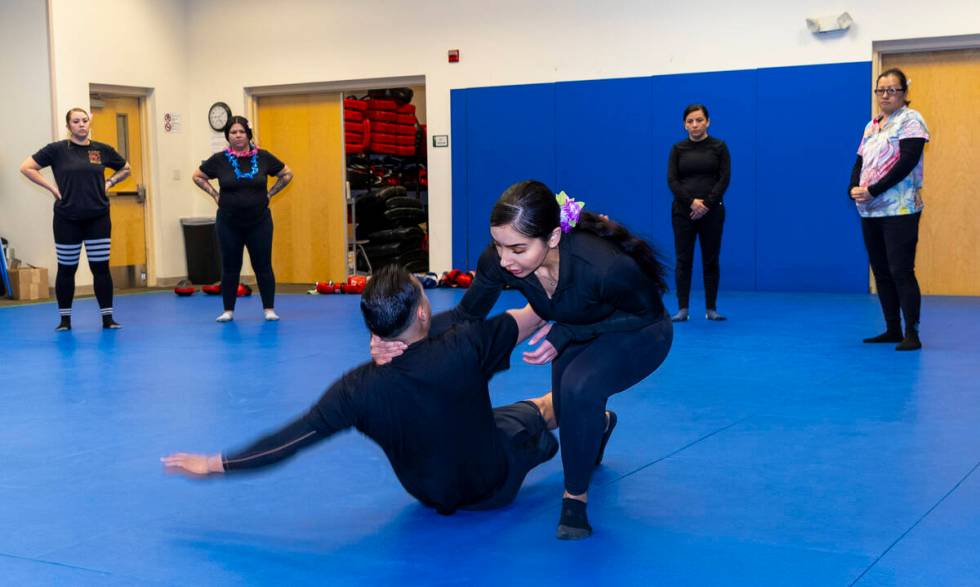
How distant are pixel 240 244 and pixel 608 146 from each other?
4436 millimetres

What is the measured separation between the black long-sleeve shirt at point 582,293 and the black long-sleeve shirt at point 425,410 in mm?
137

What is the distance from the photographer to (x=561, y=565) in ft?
8.25

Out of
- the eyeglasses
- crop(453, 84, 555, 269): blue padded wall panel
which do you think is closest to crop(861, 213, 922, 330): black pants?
the eyeglasses

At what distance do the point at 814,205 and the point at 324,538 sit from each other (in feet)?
26.9

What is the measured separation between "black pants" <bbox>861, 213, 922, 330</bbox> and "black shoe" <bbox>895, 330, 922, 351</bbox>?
5cm

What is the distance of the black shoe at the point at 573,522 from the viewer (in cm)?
270

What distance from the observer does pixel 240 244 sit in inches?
313

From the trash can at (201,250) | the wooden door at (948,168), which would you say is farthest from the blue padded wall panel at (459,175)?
the wooden door at (948,168)

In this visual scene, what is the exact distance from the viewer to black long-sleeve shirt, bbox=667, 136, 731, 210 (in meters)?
7.45

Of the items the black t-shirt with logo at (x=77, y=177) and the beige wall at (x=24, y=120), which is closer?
the black t-shirt with logo at (x=77, y=177)

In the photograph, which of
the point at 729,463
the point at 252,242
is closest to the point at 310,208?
the point at 252,242

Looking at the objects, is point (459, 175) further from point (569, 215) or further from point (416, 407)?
point (416, 407)

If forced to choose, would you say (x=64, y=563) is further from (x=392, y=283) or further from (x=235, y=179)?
(x=235, y=179)

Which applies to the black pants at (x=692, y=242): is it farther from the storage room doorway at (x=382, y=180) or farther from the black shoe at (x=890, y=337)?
the storage room doorway at (x=382, y=180)
